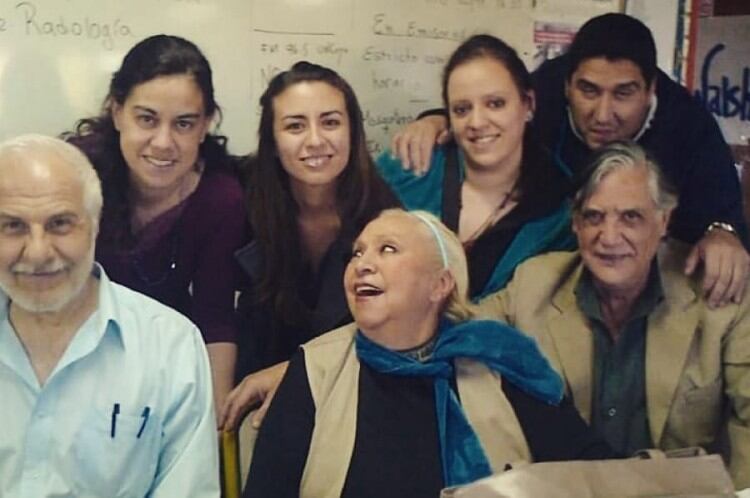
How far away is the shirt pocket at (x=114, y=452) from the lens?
1.71 meters

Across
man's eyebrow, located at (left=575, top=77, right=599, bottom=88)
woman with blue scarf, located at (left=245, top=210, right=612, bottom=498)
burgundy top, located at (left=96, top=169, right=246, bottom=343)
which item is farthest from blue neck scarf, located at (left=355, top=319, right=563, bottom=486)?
man's eyebrow, located at (left=575, top=77, right=599, bottom=88)

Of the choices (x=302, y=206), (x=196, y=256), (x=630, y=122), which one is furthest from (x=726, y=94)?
(x=196, y=256)

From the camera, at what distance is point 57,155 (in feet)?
5.49

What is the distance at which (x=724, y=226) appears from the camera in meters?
2.42

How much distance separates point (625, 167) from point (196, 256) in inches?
37.8

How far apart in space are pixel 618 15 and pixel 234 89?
1.10 m

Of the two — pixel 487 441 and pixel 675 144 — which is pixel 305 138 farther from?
pixel 675 144

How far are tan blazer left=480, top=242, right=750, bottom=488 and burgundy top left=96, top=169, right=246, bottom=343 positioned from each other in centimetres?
60

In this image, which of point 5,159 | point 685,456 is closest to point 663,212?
point 685,456

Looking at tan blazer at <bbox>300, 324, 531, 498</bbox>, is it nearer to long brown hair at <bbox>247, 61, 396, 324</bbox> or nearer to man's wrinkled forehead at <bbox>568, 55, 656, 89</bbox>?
long brown hair at <bbox>247, 61, 396, 324</bbox>

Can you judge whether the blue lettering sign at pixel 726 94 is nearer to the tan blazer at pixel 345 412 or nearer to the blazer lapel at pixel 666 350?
the blazer lapel at pixel 666 350

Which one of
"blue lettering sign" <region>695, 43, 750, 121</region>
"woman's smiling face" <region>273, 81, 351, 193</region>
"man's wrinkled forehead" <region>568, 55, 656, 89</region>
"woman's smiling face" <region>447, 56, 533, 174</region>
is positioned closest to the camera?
"woman's smiling face" <region>273, 81, 351, 193</region>

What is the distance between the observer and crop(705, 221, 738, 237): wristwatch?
2.40 meters

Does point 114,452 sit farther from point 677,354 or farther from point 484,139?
point 677,354
